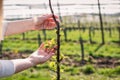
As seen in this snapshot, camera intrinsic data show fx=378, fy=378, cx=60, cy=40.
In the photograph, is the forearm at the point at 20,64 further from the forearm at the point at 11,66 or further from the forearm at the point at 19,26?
the forearm at the point at 19,26

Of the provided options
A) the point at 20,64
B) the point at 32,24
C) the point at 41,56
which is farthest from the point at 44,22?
the point at 20,64

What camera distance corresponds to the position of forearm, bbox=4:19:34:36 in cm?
261

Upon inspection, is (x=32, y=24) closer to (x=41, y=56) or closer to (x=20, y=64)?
(x=41, y=56)

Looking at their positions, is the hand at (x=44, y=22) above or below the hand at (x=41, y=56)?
above

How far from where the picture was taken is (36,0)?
58.5ft

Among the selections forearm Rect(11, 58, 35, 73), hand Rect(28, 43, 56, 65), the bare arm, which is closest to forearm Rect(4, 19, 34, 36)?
the bare arm

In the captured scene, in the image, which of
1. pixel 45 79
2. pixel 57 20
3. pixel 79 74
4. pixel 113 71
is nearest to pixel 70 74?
pixel 79 74

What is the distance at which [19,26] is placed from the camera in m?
2.63

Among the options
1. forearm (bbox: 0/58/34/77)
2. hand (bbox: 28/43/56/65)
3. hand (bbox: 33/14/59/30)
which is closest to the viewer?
forearm (bbox: 0/58/34/77)

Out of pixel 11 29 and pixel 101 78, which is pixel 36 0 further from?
pixel 11 29

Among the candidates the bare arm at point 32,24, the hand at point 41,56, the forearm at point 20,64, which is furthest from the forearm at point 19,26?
the forearm at point 20,64

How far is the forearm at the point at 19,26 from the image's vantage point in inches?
103

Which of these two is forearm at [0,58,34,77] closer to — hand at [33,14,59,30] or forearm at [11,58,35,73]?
forearm at [11,58,35,73]

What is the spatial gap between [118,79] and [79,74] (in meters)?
1.36
